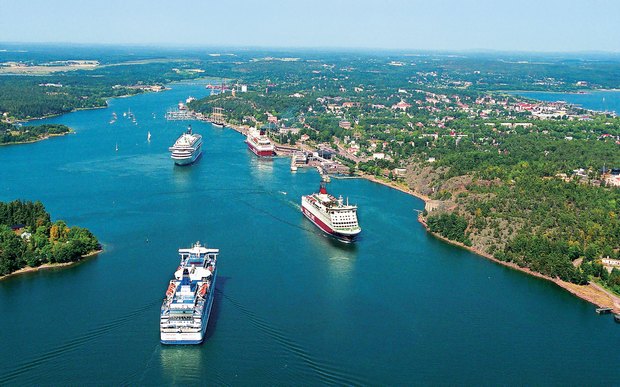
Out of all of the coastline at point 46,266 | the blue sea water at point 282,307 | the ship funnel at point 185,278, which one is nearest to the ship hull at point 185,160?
the blue sea water at point 282,307

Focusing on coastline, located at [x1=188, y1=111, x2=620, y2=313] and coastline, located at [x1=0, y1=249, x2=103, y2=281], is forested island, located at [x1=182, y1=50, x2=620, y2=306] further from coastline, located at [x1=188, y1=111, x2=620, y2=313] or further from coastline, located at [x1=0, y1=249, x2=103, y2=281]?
coastline, located at [x1=0, y1=249, x2=103, y2=281]

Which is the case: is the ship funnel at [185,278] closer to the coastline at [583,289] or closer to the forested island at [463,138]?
the coastline at [583,289]

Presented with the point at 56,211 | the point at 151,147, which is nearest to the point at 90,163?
the point at 151,147

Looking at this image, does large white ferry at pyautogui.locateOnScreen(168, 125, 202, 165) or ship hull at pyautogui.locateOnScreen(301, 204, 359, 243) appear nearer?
ship hull at pyautogui.locateOnScreen(301, 204, 359, 243)

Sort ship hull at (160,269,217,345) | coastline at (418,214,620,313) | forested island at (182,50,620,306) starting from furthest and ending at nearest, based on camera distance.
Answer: forested island at (182,50,620,306), coastline at (418,214,620,313), ship hull at (160,269,217,345)

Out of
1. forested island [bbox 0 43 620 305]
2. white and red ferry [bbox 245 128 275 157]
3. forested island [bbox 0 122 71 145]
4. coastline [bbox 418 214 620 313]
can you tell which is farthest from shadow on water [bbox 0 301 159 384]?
forested island [bbox 0 122 71 145]

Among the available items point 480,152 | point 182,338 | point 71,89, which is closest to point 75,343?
point 182,338

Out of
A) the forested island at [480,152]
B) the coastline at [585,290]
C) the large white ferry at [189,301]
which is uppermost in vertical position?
the large white ferry at [189,301]

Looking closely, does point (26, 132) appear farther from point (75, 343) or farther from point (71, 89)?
point (75, 343)
